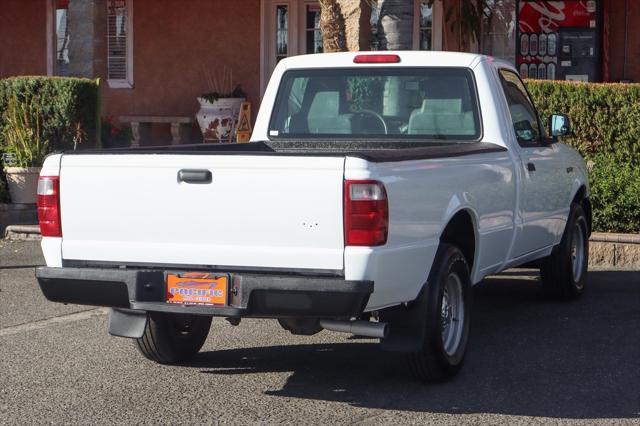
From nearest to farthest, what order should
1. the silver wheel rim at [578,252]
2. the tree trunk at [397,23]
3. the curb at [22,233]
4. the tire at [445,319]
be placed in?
the tire at [445,319], the silver wheel rim at [578,252], the curb at [22,233], the tree trunk at [397,23]

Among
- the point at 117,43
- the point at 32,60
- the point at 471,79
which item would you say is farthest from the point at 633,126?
the point at 32,60

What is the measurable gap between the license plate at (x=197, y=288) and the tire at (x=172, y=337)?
2.56 ft

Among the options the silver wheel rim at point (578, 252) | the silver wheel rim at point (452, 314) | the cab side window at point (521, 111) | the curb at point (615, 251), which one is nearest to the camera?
the silver wheel rim at point (452, 314)

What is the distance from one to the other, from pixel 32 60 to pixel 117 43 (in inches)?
62.2

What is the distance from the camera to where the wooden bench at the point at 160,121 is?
61.8 ft

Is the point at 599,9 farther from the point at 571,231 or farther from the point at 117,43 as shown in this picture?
the point at 571,231

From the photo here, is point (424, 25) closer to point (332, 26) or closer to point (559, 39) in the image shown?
point (559, 39)

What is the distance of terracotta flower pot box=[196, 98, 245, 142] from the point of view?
60.8ft

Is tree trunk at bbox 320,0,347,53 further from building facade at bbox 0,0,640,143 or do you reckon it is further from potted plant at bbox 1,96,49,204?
potted plant at bbox 1,96,49,204

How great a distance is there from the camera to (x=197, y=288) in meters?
5.94

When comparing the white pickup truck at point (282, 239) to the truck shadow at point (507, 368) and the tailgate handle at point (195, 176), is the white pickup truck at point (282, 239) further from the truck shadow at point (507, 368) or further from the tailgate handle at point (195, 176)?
the truck shadow at point (507, 368)

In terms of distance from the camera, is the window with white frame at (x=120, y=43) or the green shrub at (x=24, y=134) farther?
the window with white frame at (x=120, y=43)

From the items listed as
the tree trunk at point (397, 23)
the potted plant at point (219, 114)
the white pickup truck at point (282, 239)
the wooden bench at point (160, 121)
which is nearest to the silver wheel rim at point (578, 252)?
the white pickup truck at point (282, 239)

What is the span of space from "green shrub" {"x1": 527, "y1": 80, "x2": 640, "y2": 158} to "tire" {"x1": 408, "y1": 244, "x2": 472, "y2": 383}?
6259 mm
